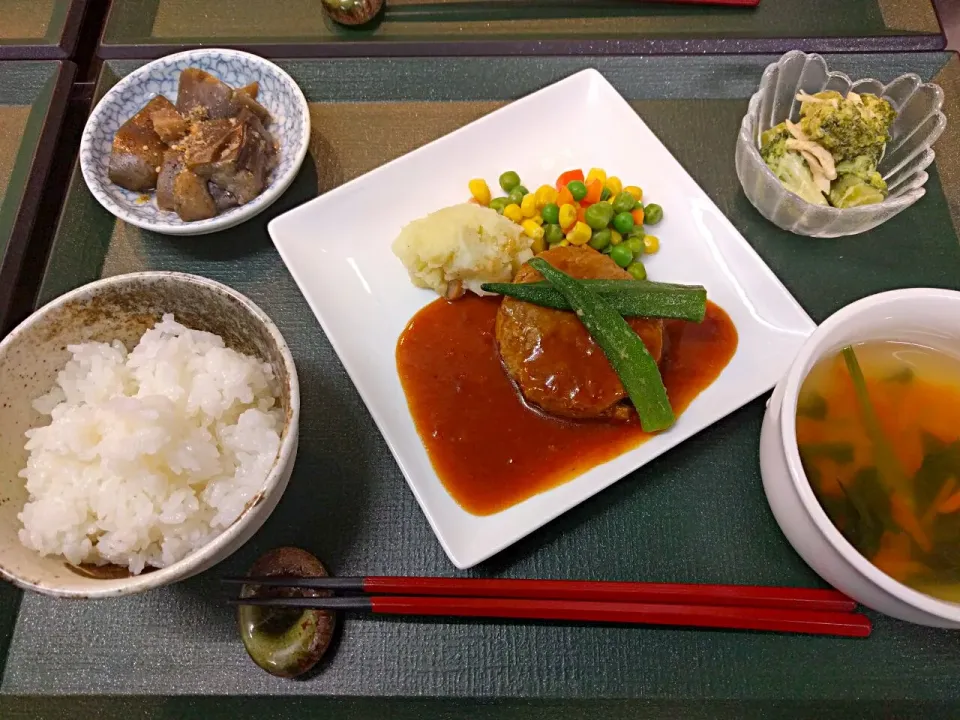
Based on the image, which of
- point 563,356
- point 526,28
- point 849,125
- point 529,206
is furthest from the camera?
point 526,28

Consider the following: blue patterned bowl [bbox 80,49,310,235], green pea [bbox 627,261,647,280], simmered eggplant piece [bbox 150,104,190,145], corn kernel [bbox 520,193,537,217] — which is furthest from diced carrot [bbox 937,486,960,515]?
simmered eggplant piece [bbox 150,104,190,145]

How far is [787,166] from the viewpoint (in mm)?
2305

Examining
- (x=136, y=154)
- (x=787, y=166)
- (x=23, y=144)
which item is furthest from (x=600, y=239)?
(x=23, y=144)

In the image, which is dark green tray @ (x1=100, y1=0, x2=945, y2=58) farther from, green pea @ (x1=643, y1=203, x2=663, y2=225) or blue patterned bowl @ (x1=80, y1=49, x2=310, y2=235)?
green pea @ (x1=643, y1=203, x2=663, y2=225)

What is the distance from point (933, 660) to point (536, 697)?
1.13 m

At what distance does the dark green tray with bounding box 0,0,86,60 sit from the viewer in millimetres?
2779

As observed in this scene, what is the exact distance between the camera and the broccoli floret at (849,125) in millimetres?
2229

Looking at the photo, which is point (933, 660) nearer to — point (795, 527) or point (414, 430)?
point (795, 527)

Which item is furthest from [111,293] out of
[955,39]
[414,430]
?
[955,39]

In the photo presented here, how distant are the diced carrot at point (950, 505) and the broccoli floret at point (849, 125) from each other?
1270 mm

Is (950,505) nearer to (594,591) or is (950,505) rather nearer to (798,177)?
(594,591)

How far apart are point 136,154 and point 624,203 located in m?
1.86

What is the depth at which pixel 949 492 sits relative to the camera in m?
1.64

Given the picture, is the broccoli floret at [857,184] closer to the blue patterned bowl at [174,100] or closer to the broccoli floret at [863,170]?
the broccoli floret at [863,170]
